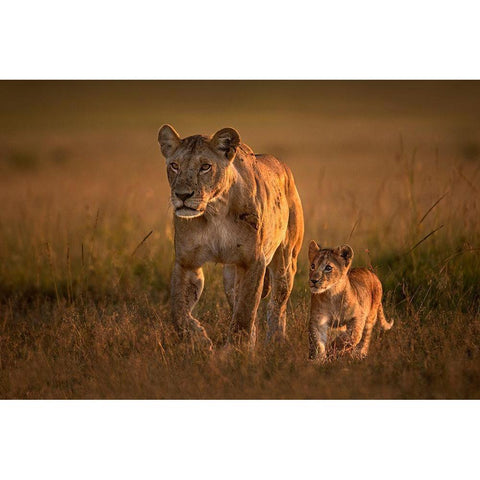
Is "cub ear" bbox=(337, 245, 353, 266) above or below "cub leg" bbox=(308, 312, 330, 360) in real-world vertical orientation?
above

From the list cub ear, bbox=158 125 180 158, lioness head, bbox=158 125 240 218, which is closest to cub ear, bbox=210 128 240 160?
lioness head, bbox=158 125 240 218

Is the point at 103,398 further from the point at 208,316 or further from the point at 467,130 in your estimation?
the point at 467,130

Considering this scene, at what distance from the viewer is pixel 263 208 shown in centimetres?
653

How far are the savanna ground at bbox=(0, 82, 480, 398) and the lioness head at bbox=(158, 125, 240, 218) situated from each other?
1.07 meters

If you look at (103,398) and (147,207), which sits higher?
(147,207)

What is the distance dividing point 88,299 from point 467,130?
365 centimetres

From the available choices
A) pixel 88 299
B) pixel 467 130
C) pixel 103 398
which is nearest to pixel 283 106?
pixel 467 130

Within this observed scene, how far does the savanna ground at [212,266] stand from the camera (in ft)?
20.3

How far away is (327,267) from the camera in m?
6.20

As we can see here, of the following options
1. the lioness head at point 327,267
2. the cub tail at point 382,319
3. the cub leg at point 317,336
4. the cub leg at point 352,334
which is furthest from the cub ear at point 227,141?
the cub tail at point 382,319

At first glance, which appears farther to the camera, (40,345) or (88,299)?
(88,299)

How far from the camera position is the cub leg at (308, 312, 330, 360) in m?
6.24

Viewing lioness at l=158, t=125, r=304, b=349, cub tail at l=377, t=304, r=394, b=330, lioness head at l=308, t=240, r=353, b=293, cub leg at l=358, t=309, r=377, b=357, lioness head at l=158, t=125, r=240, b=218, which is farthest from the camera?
cub tail at l=377, t=304, r=394, b=330

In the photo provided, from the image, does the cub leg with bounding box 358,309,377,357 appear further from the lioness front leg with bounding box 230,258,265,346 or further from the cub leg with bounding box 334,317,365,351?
the lioness front leg with bounding box 230,258,265,346
